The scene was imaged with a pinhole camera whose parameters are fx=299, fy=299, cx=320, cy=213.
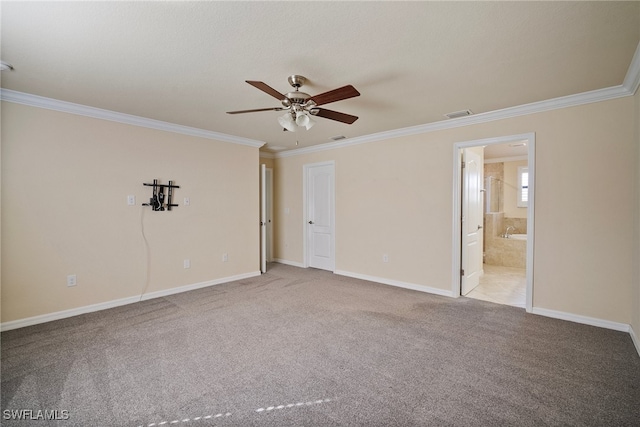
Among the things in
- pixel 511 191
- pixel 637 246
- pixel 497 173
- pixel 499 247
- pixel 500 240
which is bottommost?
pixel 499 247

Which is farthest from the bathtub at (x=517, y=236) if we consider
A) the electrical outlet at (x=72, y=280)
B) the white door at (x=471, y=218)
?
the electrical outlet at (x=72, y=280)

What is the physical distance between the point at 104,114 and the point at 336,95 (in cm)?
310

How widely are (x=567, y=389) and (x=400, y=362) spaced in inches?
44.6

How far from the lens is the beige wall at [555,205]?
305cm

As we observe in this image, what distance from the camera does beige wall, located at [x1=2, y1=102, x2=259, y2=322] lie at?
3.18 metres

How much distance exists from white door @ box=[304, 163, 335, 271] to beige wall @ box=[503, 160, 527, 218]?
4.52 meters

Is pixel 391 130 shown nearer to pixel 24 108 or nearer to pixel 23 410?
pixel 24 108

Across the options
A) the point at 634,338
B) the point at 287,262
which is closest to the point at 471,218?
the point at 634,338

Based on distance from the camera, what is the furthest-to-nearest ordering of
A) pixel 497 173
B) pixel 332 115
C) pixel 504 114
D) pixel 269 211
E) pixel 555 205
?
pixel 497 173 → pixel 269 211 → pixel 504 114 → pixel 555 205 → pixel 332 115

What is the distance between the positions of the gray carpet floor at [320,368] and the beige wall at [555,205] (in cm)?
51

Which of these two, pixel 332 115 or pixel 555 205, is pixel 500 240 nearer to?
pixel 555 205

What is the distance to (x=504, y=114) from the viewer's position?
3660mm

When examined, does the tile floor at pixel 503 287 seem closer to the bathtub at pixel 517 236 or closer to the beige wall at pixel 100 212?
the bathtub at pixel 517 236

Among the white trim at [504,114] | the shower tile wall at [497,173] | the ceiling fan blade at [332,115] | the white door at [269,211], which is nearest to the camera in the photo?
the ceiling fan blade at [332,115]
